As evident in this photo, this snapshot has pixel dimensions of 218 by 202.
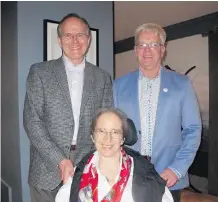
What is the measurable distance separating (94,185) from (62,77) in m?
0.62

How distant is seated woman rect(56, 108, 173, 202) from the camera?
56.9 inches

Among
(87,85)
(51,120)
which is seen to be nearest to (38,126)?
(51,120)

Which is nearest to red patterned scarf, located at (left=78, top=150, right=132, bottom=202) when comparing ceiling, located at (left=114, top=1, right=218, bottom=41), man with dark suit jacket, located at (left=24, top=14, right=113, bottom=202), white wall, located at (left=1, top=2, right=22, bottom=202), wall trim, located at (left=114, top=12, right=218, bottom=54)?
man with dark suit jacket, located at (left=24, top=14, right=113, bottom=202)

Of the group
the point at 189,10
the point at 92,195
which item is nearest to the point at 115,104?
the point at 92,195

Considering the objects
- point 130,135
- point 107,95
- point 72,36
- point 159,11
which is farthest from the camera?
point 159,11

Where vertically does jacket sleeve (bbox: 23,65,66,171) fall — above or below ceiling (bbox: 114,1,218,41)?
below

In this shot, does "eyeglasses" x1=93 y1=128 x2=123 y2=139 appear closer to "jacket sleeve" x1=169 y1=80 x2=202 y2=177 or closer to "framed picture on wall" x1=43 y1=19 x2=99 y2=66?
"jacket sleeve" x1=169 y1=80 x2=202 y2=177

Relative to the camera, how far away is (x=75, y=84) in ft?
5.68

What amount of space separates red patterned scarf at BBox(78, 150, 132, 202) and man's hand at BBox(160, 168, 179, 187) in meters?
0.22

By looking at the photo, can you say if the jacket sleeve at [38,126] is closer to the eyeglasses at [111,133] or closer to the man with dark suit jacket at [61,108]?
the man with dark suit jacket at [61,108]

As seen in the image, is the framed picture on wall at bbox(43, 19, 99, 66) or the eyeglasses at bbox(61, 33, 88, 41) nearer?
the eyeglasses at bbox(61, 33, 88, 41)

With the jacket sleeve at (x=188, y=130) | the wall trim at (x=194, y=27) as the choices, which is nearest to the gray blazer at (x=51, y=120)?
the jacket sleeve at (x=188, y=130)

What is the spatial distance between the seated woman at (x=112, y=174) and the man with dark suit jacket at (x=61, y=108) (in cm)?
11

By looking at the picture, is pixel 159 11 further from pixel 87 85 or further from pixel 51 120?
pixel 51 120
